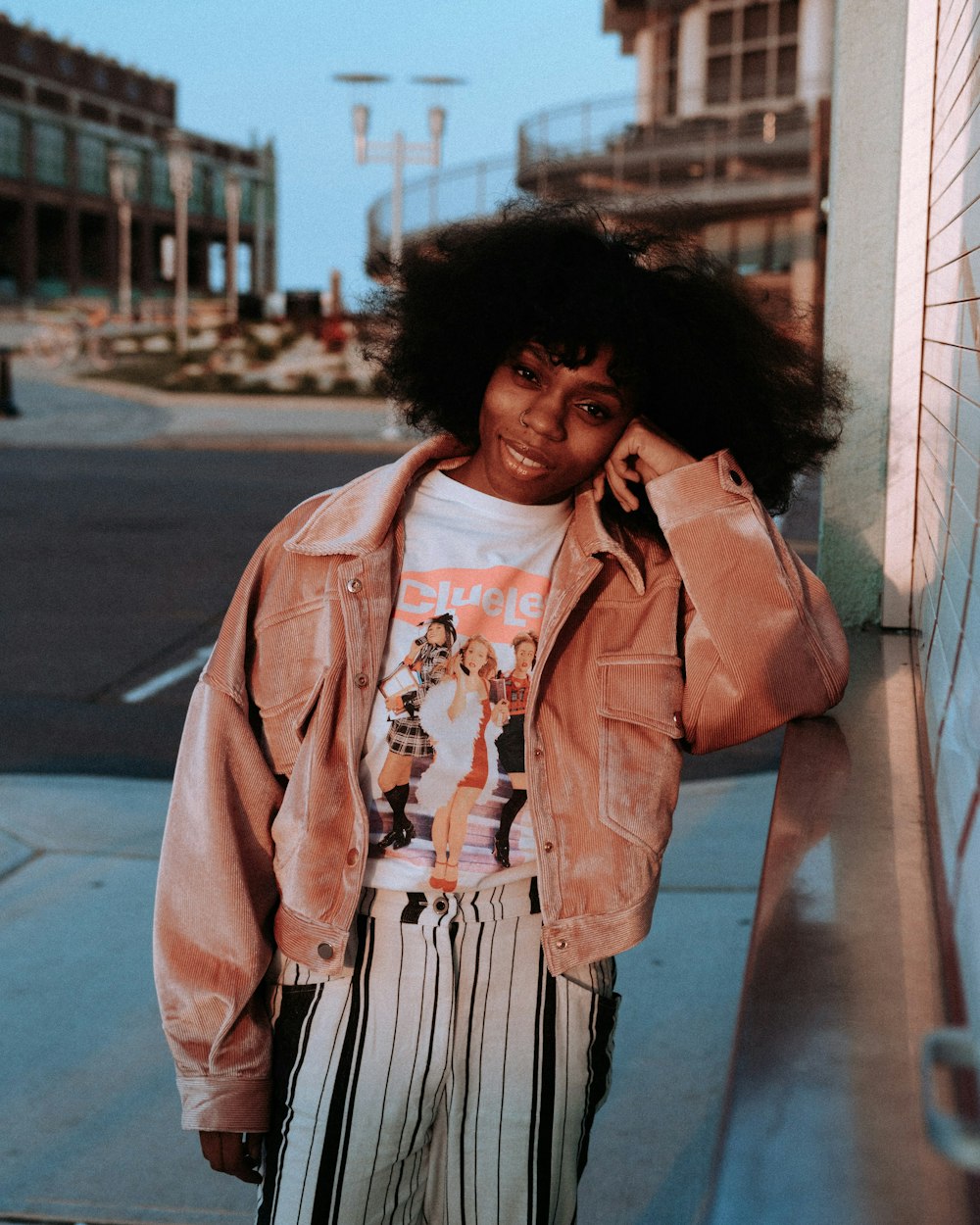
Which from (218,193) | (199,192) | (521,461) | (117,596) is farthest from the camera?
A: (218,193)

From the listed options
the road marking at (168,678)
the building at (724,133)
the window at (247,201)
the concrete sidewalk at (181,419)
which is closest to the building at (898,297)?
the road marking at (168,678)

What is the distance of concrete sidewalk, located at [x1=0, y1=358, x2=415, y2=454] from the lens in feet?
72.2

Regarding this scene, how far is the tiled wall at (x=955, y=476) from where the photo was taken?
1.33 m

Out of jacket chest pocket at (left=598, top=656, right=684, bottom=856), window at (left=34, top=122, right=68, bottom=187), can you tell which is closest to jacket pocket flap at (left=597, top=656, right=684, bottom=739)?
jacket chest pocket at (left=598, top=656, right=684, bottom=856)

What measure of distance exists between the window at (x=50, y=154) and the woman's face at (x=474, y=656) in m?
68.5

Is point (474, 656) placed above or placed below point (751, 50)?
below

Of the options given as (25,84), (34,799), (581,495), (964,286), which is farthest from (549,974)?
(25,84)

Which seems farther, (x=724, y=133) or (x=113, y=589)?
(x=724, y=133)

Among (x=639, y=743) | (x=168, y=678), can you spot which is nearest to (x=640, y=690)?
(x=639, y=743)

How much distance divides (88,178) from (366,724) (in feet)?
237

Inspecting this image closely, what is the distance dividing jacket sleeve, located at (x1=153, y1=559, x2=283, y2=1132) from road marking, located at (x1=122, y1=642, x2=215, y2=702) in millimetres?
4924

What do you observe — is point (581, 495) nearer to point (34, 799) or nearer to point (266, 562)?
point (266, 562)

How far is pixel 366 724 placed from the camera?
1.95 metres

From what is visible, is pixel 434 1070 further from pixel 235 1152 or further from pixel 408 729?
pixel 408 729
